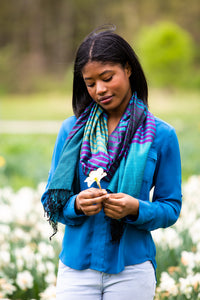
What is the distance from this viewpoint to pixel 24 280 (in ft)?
9.53

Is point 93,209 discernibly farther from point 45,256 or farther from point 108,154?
point 45,256

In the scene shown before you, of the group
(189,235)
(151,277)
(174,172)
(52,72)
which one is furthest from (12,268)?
(52,72)

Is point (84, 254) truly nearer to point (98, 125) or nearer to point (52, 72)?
point (98, 125)

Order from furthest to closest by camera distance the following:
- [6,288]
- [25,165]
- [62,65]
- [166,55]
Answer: [62,65] < [166,55] < [25,165] < [6,288]

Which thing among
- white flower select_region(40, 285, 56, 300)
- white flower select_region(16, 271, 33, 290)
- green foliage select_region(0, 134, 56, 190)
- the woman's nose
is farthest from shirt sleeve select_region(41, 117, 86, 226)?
green foliage select_region(0, 134, 56, 190)

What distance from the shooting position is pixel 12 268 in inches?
123

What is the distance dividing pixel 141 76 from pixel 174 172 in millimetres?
452

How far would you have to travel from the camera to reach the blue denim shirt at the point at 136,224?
178 centimetres

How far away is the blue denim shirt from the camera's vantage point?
1.78 m

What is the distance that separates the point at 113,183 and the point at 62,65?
33420mm

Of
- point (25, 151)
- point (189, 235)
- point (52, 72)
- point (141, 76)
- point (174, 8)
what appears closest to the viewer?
point (141, 76)

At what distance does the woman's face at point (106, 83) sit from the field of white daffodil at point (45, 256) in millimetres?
1305

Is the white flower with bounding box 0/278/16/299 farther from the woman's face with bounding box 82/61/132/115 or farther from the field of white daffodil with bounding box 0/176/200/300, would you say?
the woman's face with bounding box 82/61/132/115

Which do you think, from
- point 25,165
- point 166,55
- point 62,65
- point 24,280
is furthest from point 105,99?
point 62,65
